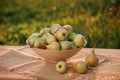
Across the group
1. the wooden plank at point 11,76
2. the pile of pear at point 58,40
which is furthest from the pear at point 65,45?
the wooden plank at point 11,76

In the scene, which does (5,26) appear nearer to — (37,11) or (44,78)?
(37,11)

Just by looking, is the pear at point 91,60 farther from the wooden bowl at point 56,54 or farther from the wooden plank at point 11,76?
the wooden plank at point 11,76

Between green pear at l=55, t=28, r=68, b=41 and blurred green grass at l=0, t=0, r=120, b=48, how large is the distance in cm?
195

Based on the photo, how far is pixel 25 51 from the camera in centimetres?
274

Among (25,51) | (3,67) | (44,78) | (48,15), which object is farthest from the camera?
(48,15)

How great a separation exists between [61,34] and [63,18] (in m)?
3.67

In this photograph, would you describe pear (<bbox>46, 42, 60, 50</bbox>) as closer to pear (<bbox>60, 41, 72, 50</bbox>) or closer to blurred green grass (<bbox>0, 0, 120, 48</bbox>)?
pear (<bbox>60, 41, 72, 50</bbox>)

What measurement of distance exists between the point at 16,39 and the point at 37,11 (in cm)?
160

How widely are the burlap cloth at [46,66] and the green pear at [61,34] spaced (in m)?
0.21

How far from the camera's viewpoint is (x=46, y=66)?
2.40 m

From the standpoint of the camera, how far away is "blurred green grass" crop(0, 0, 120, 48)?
4.83 metres

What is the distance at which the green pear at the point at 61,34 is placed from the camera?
2332 millimetres

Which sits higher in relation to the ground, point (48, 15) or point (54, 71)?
point (48, 15)

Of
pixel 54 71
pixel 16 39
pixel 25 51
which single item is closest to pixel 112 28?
pixel 16 39
